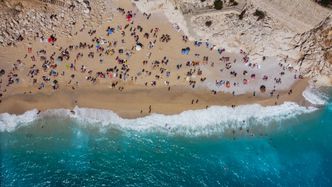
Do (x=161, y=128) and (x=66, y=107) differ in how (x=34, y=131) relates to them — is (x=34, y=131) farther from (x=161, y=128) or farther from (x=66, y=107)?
(x=161, y=128)

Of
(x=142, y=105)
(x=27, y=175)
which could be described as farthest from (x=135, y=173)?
(x=27, y=175)

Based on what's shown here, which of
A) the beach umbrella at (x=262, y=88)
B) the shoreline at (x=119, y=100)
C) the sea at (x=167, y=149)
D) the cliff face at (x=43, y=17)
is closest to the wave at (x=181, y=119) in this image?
the sea at (x=167, y=149)

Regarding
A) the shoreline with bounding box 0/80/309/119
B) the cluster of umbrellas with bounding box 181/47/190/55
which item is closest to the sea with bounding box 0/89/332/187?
the shoreline with bounding box 0/80/309/119

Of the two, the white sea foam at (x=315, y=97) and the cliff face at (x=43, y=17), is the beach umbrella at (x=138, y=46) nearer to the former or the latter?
the cliff face at (x=43, y=17)

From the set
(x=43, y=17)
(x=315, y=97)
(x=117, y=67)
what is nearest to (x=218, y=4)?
(x=117, y=67)

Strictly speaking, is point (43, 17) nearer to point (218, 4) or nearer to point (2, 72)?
point (2, 72)

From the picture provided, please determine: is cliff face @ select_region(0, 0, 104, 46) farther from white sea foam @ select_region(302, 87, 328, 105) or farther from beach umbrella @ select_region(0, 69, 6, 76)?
white sea foam @ select_region(302, 87, 328, 105)
